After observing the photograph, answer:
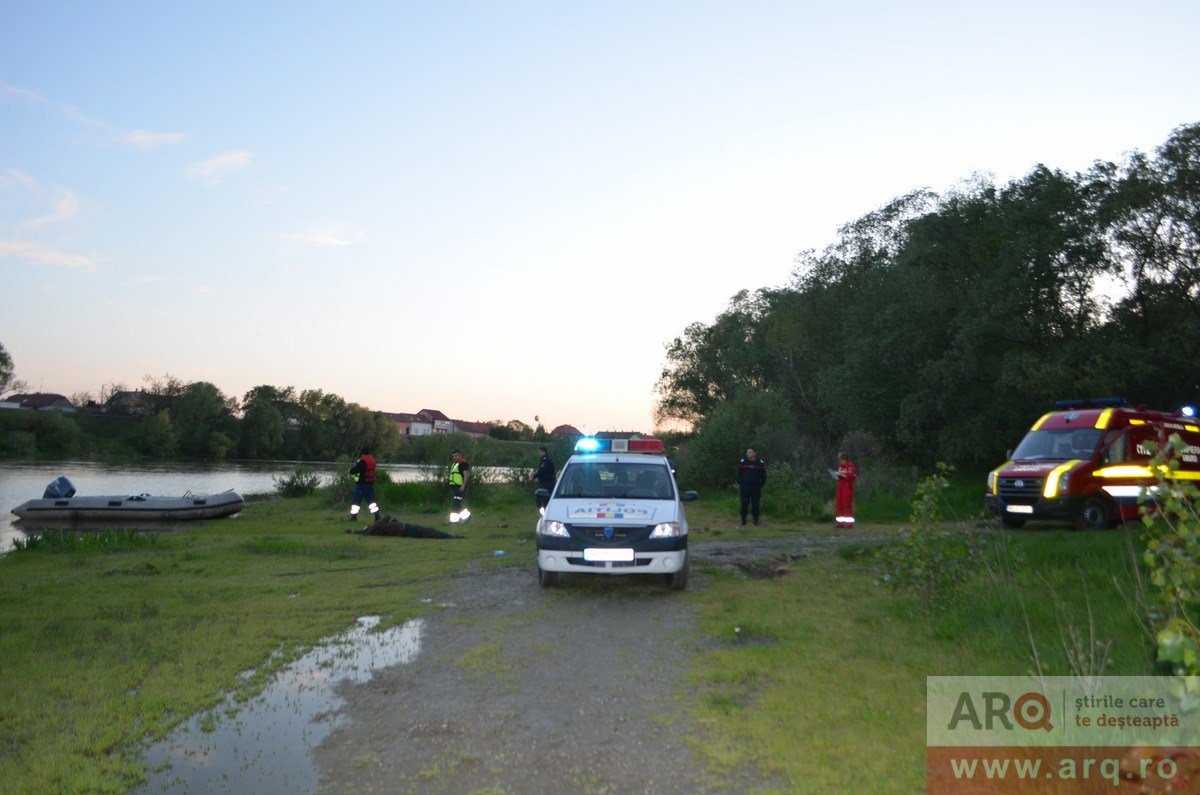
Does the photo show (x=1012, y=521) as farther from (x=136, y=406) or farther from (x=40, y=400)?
(x=40, y=400)

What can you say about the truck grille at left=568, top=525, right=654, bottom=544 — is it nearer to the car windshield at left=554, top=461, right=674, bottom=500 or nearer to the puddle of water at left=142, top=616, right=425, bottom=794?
the car windshield at left=554, top=461, right=674, bottom=500

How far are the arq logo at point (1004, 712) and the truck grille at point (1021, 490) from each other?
11132 mm

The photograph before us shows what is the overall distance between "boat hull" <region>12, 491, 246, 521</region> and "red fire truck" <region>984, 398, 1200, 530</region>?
2102 centimetres

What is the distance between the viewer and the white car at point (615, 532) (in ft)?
32.3

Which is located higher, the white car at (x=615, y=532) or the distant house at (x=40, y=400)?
the distant house at (x=40, y=400)

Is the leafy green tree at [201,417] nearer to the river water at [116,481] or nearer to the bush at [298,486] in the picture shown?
the river water at [116,481]

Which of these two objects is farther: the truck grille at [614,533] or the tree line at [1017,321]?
the tree line at [1017,321]

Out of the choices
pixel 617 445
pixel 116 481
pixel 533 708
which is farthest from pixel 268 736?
pixel 116 481

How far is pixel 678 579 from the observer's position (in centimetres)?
1049

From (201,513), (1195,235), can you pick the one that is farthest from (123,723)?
(1195,235)

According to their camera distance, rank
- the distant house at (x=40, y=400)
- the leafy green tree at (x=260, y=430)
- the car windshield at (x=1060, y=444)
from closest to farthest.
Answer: the car windshield at (x=1060, y=444) < the leafy green tree at (x=260, y=430) < the distant house at (x=40, y=400)

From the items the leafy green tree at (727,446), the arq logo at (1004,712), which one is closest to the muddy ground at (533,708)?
the arq logo at (1004,712)

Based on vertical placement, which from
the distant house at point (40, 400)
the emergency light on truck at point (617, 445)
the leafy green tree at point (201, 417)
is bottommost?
the emergency light on truck at point (617, 445)

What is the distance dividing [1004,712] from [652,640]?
3363 millimetres
